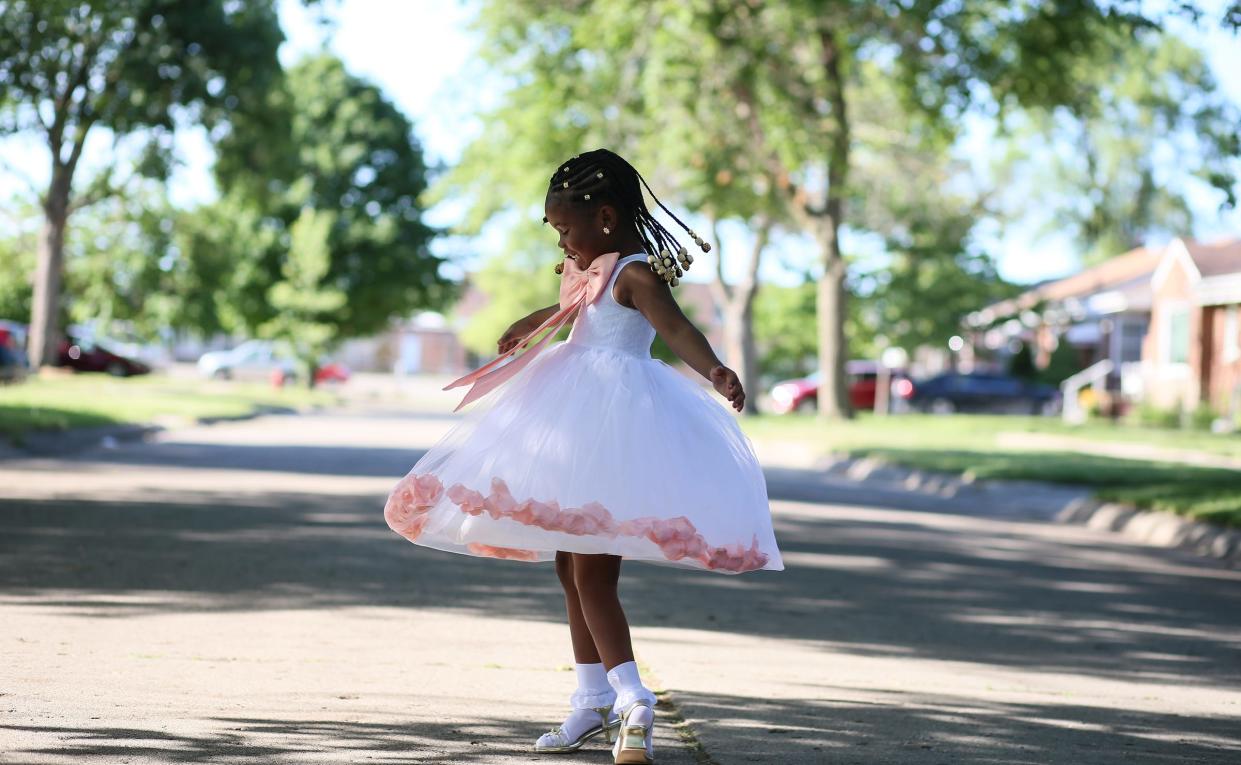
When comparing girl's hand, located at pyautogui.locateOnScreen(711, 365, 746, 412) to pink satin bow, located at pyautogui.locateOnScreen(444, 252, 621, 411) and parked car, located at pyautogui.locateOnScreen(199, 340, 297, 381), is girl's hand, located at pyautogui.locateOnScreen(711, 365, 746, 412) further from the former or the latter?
parked car, located at pyautogui.locateOnScreen(199, 340, 297, 381)

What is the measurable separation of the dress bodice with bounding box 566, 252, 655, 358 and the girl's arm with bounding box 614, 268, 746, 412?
0.03 m

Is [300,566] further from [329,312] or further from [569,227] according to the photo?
[329,312]

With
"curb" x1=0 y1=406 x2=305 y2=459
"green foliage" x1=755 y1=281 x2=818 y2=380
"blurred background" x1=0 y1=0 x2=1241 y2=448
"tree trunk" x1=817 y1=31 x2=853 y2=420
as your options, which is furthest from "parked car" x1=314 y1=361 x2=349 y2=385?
"curb" x1=0 y1=406 x2=305 y2=459

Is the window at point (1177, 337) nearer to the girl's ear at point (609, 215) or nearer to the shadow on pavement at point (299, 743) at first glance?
the girl's ear at point (609, 215)

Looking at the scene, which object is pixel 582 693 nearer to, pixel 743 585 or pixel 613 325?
pixel 613 325

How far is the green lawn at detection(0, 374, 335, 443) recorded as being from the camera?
67.7ft

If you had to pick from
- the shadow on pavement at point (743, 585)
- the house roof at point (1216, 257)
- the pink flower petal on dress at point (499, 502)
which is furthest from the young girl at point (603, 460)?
the house roof at point (1216, 257)

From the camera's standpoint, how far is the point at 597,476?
443cm

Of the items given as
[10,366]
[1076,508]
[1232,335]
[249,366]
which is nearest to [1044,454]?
[1076,508]

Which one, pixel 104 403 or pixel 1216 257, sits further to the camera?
pixel 1216 257

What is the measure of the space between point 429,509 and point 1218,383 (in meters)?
38.1

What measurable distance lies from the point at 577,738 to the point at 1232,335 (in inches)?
1471

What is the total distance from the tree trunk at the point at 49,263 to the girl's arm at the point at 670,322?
34575 mm

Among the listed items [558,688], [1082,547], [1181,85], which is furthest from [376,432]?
[1181,85]
